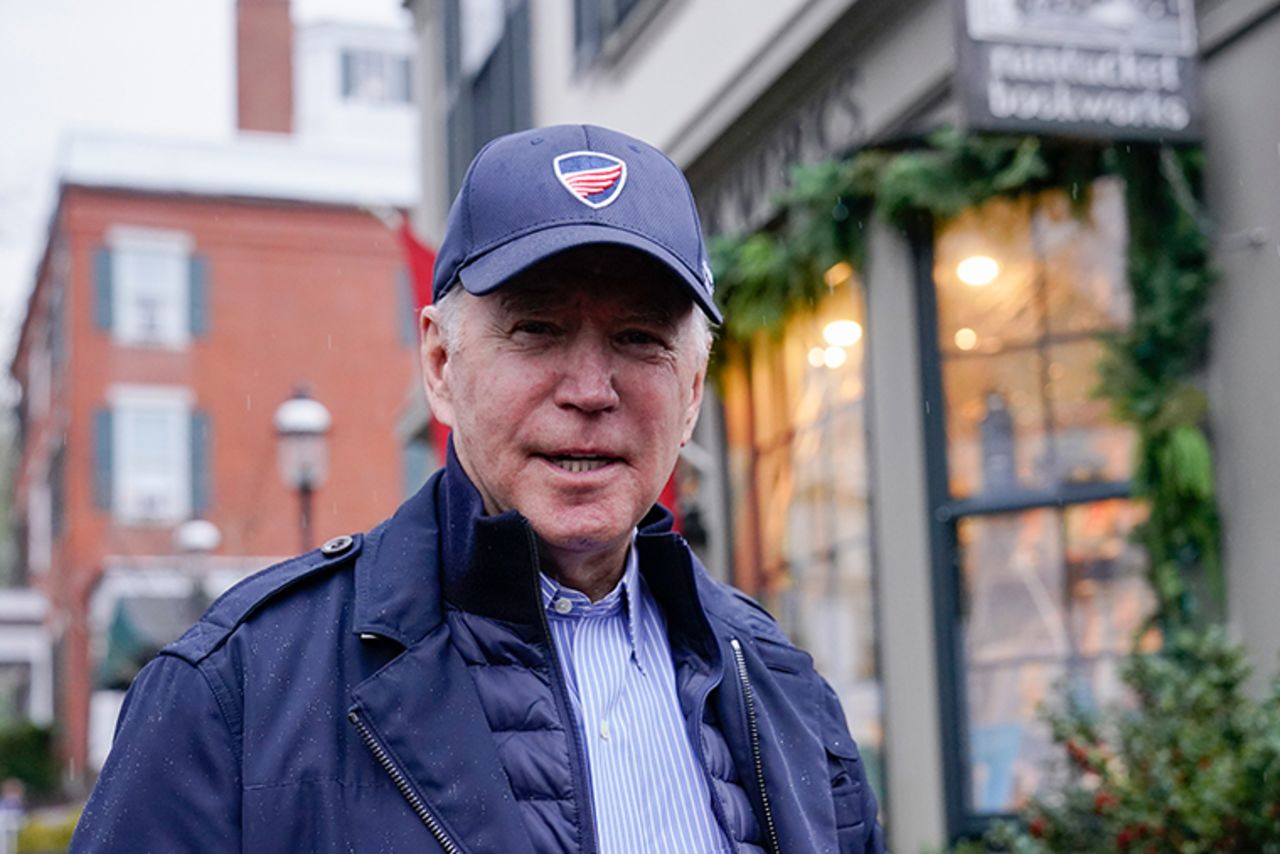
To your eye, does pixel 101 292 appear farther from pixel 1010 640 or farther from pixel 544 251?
pixel 544 251

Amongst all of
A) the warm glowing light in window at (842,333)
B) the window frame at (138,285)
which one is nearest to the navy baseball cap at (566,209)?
the warm glowing light in window at (842,333)

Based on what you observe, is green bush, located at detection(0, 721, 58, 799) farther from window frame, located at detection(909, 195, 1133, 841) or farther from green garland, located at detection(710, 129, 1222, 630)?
green garland, located at detection(710, 129, 1222, 630)

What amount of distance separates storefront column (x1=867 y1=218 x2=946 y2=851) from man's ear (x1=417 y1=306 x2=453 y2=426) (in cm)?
601

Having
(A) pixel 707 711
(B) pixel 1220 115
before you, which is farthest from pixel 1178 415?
(A) pixel 707 711

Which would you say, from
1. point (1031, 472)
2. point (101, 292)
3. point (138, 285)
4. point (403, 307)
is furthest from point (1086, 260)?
point (138, 285)

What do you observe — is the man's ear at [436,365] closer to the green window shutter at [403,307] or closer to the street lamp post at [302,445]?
the street lamp post at [302,445]

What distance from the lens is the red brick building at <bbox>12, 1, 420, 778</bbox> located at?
99.4ft

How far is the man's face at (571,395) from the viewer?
223cm

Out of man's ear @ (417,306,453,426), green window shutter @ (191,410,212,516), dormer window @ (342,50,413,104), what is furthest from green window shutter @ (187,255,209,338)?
man's ear @ (417,306,453,426)

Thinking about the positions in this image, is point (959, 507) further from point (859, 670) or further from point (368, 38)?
point (368, 38)

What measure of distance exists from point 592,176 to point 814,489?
24.3ft

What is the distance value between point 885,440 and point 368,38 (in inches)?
1261

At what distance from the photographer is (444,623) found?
2217 millimetres

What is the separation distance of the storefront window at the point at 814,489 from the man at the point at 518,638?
6.46m
